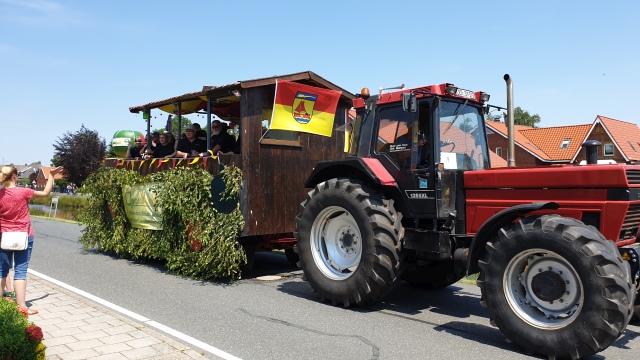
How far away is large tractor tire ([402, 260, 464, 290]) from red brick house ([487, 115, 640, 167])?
31.8 m

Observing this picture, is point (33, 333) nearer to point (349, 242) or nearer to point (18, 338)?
point (18, 338)

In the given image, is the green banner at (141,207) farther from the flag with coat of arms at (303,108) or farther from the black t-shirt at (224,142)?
the flag with coat of arms at (303,108)

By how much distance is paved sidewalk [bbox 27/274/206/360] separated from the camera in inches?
178

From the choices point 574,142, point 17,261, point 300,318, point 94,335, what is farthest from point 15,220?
point 574,142

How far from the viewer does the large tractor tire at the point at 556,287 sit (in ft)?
13.6

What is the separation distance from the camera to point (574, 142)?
41.5 metres

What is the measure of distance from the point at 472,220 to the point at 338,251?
179 centimetres

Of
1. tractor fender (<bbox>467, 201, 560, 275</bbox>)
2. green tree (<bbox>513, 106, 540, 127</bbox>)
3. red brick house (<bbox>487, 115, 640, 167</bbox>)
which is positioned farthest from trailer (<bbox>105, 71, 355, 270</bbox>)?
green tree (<bbox>513, 106, 540, 127</bbox>)

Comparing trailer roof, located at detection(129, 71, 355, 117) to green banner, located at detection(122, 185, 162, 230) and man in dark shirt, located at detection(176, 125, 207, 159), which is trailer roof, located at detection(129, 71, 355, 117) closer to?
man in dark shirt, located at detection(176, 125, 207, 159)

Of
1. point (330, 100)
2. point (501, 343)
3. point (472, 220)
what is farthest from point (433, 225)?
point (330, 100)

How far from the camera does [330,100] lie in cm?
889

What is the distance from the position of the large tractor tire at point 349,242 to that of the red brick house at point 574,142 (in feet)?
107

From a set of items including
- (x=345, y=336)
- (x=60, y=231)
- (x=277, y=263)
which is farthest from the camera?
(x=60, y=231)

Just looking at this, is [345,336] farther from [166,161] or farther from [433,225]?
[166,161]
